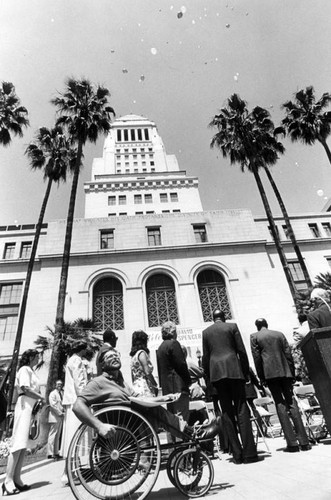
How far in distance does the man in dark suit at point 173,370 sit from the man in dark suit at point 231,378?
1.25ft

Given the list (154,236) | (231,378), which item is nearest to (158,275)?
(154,236)

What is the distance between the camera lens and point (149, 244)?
2333cm

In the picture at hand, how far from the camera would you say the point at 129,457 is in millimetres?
2533

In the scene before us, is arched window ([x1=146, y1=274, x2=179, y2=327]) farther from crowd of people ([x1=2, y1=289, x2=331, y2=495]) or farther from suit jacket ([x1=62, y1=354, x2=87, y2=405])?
suit jacket ([x1=62, y1=354, x2=87, y2=405])

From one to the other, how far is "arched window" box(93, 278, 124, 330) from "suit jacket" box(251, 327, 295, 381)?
15.9 meters

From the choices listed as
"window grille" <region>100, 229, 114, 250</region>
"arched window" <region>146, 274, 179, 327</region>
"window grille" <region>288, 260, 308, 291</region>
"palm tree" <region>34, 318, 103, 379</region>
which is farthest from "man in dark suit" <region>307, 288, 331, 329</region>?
"window grille" <region>288, 260, 308, 291</region>

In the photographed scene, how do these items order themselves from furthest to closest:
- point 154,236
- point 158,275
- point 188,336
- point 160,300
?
point 154,236 → point 158,275 → point 160,300 → point 188,336

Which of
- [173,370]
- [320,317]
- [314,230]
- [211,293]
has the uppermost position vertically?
[314,230]

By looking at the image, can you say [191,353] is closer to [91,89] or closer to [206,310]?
[206,310]

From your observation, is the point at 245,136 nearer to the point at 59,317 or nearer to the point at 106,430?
the point at 59,317

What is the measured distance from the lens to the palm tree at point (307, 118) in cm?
1981

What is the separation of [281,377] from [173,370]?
160 cm

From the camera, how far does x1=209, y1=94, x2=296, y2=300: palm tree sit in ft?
69.5

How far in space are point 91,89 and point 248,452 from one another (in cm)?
2204
